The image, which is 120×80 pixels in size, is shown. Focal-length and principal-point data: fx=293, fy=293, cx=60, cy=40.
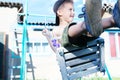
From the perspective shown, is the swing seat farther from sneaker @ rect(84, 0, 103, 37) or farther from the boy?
sneaker @ rect(84, 0, 103, 37)

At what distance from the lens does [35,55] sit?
8867mm

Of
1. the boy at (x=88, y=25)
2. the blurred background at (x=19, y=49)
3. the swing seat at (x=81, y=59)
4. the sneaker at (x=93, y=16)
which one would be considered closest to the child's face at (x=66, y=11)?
the boy at (x=88, y=25)

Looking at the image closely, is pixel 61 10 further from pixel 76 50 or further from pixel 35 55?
pixel 35 55

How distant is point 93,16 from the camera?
5.08 ft

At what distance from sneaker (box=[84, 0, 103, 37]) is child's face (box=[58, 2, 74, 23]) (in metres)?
0.84

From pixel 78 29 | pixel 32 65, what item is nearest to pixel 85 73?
pixel 78 29

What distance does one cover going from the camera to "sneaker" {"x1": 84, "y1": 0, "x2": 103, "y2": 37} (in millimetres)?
1511

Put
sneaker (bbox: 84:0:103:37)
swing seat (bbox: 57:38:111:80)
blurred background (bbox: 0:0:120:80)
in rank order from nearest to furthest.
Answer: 1. sneaker (bbox: 84:0:103:37)
2. swing seat (bbox: 57:38:111:80)
3. blurred background (bbox: 0:0:120:80)

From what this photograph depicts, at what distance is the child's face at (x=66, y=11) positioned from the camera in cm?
244

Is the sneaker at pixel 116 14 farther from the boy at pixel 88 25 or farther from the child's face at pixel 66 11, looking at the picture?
the child's face at pixel 66 11

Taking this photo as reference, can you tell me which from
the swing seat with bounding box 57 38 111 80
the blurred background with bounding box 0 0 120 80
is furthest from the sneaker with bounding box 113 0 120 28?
the blurred background with bounding box 0 0 120 80

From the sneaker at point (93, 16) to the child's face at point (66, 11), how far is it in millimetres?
838

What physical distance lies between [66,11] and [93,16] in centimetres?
98

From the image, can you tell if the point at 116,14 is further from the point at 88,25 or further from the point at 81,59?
the point at 81,59
